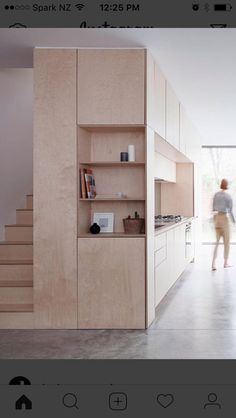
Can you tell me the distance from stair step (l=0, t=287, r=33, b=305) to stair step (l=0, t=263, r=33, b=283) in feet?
0.80

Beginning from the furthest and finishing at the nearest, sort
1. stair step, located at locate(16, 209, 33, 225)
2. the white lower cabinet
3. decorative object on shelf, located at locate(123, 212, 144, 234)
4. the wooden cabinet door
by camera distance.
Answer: stair step, located at locate(16, 209, 33, 225), the white lower cabinet, decorative object on shelf, located at locate(123, 212, 144, 234), the wooden cabinet door

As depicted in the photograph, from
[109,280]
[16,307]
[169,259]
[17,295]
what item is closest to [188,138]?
[169,259]

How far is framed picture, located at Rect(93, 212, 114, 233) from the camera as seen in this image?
3729 millimetres

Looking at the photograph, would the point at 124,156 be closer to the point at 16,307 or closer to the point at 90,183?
the point at 90,183

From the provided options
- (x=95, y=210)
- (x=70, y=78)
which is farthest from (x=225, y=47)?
(x=95, y=210)

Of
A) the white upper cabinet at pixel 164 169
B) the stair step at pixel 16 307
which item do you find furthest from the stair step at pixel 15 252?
the white upper cabinet at pixel 164 169

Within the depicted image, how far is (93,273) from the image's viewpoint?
347 centimetres

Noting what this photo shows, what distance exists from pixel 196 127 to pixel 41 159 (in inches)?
177

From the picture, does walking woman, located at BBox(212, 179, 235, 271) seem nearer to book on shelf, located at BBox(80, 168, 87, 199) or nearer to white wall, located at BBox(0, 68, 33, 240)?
white wall, located at BBox(0, 68, 33, 240)
